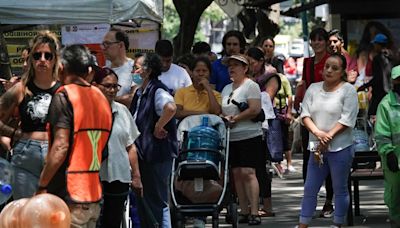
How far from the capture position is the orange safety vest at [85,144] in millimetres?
8391

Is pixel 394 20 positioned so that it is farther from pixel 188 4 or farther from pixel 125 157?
pixel 125 157

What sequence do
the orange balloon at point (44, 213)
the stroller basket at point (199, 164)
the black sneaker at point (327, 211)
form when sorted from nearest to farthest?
the orange balloon at point (44, 213)
the stroller basket at point (199, 164)
the black sneaker at point (327, 211)

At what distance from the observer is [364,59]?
17062mm

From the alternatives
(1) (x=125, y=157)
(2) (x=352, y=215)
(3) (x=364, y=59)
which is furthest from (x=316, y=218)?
(1) (x=125, y=157)

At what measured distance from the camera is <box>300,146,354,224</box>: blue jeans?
12141 millimetres

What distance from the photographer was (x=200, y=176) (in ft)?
39.8

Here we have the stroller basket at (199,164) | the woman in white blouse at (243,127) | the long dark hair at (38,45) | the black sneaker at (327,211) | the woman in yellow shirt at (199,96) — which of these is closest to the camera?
the long dark hair at (38,45)

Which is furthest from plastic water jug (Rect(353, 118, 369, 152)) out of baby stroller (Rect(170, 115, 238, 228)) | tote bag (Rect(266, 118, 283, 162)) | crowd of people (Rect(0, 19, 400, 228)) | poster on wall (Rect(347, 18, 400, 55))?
poster on wall (Rect(347, 18, 400, 55))

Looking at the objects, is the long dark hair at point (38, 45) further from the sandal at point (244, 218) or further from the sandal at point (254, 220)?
the sandal at point (244, 218)

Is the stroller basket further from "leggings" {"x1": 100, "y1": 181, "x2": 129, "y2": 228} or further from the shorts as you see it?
"leggings" {"x1": 100, "y1": 181, "x2": 129, "y2": 228}

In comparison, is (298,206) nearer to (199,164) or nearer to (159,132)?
(199,164)

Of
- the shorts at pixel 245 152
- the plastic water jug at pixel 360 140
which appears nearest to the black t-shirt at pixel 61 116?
the shorts at pixel 245 152

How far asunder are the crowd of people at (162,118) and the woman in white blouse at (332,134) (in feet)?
0.04

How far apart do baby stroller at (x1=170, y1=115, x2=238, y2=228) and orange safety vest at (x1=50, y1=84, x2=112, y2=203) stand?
352cm
